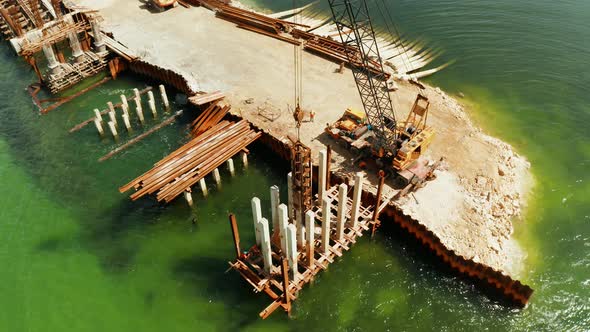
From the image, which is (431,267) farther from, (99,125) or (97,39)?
(97,39)

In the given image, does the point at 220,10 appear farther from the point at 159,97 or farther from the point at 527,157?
the point at 527,157

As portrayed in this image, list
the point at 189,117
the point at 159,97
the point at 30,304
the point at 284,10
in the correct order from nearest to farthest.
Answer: the point at 30,304, the point at 189,117, the point at 159,97, the point at 284,10

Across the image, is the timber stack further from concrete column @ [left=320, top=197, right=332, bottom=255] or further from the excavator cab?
the excavator cab

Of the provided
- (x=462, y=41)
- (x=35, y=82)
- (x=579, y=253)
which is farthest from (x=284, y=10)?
(x=579, y=253)

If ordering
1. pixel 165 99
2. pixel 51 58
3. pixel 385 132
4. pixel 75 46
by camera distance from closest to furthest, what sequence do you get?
pixel 385 132, pixel 165 99, pixel 51 58, pixel 75 46

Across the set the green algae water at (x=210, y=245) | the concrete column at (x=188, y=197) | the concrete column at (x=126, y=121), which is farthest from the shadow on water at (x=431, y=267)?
the concrete column at (x=126, y=121)

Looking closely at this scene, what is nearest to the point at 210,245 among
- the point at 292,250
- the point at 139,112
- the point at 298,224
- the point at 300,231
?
the point at 300,231

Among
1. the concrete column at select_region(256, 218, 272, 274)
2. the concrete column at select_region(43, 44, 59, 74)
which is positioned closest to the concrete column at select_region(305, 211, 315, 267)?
the concrete column at select_region(256, 218, 272, 274)
